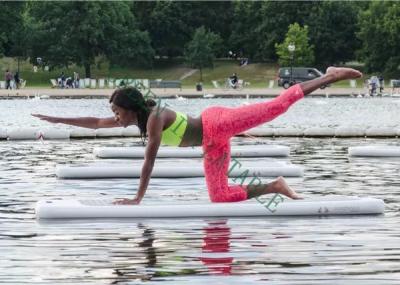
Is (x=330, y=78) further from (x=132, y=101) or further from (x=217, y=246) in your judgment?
(x=217, y=246)

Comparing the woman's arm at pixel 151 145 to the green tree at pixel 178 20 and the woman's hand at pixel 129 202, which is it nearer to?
the woman's hand at pixel 129 202

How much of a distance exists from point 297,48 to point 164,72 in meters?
14.8

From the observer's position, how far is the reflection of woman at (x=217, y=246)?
11.8 metres

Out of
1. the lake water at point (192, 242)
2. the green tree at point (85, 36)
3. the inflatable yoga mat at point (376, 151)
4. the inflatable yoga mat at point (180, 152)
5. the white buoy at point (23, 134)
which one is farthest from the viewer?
the green tree at point (85, 36)

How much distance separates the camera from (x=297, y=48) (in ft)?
369

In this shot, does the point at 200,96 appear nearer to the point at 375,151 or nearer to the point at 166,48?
the point at 166,48

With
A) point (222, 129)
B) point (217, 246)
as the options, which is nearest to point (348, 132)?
point (222, 129)

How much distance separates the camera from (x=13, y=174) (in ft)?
76.0

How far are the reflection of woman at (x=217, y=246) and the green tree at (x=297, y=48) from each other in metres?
97.7

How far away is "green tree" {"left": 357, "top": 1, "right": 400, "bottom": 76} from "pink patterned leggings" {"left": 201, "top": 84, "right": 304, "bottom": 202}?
322ft

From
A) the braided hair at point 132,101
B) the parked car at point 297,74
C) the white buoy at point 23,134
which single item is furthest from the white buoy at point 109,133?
the parked car at point 297,74

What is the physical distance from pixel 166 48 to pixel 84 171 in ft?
338

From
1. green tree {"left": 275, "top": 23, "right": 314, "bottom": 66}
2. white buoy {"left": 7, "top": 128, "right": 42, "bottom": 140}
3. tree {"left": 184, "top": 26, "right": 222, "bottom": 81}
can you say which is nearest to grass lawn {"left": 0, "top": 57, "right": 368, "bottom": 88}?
tree {"left": 184, "top": 26, "right": 222, "bottom": 81}

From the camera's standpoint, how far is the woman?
50.1ft
